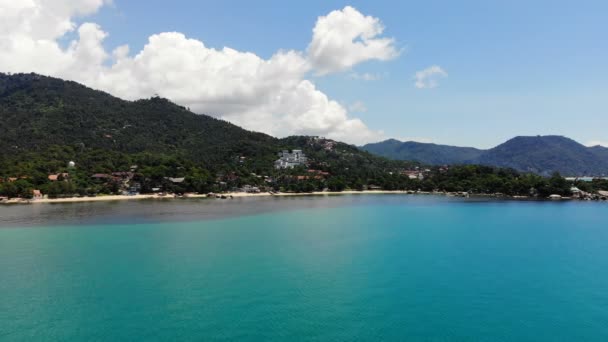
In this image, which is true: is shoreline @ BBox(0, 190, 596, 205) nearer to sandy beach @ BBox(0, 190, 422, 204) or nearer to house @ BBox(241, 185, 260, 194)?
sandy beach @ BBox(0, 190, 422, 204)

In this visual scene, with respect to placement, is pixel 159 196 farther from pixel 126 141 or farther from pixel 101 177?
pixel 126 141

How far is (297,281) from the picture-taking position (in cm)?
2009

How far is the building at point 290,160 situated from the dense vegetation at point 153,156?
2208 millimetres

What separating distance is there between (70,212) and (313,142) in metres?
102

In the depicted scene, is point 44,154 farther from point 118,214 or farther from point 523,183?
point 523,183

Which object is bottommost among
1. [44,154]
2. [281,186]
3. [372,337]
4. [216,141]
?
[372,337]

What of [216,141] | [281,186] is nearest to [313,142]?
[216,141]

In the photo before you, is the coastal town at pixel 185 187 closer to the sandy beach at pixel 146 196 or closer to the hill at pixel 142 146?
the sandy beach at pixel 146 196

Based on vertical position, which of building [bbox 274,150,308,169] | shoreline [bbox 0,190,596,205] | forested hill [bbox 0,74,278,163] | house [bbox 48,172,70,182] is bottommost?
shoreline [bbox 0,190,596,205]

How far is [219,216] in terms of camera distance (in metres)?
43.4

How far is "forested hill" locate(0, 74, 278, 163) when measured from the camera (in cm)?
8925

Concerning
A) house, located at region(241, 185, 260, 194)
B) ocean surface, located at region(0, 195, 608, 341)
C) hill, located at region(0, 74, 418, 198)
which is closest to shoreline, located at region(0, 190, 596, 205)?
house, located at region(241, 185, 260, 194)

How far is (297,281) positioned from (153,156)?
233ft

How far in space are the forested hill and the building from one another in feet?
13.1
